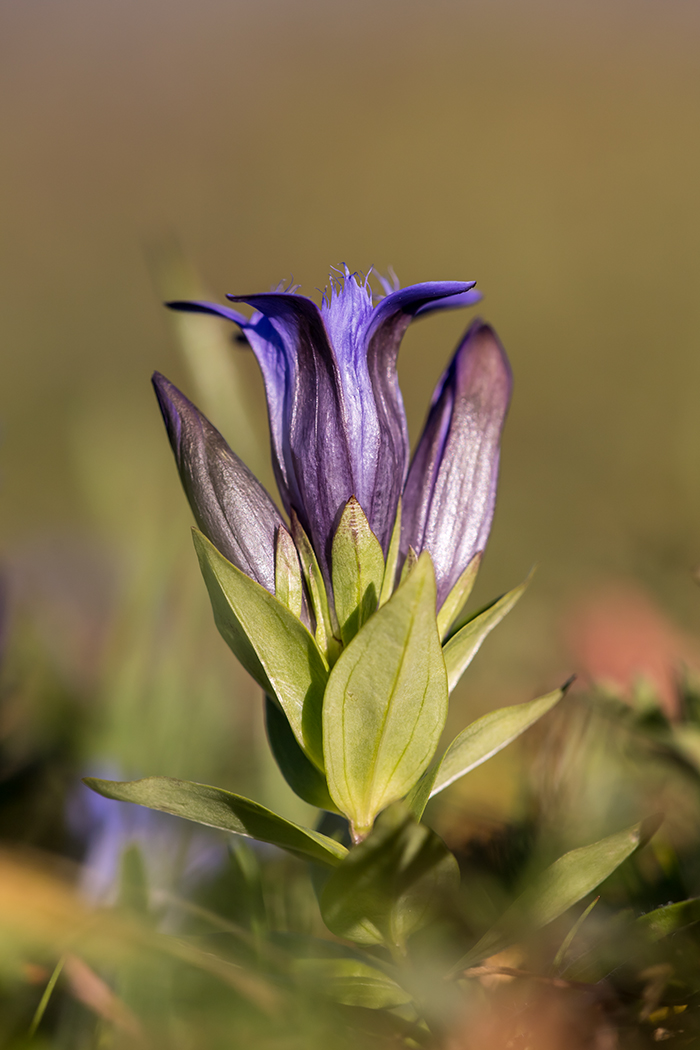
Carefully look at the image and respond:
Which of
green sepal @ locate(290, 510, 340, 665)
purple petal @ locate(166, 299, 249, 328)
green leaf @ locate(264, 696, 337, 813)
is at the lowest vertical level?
green leaf @ locate(264, 696, 337, 813)

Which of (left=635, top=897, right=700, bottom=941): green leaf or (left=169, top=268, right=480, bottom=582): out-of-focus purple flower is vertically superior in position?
(left=169, top=268, right=480, bottom=582): out-of-focus purple flower

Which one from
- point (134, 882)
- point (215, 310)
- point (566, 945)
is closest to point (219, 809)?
point (134, 882)

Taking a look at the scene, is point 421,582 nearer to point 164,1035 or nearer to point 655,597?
point 164,1035

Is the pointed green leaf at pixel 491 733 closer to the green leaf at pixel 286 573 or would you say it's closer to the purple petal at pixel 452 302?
the green leaf at pixel 286 573

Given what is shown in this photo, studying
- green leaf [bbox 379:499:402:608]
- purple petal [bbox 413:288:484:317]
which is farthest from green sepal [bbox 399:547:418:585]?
purple petal [bbox 413:288:484:317]

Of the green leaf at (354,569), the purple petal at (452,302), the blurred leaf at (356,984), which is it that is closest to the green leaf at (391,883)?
the blurred leaf at (356,984)

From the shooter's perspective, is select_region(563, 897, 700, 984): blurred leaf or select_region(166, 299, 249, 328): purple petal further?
select_region(166, 299, 249, 328): purple petal

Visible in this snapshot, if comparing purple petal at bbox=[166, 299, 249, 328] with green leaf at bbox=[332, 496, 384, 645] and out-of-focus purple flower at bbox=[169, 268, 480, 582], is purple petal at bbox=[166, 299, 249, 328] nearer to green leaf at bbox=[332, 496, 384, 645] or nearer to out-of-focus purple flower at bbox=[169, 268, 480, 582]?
A: out-of-focus purple flower at bbox=[169, 268, 480, 582]

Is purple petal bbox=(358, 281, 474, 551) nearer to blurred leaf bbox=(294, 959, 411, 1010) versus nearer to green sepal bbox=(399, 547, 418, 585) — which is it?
green sepal bbox=(399, 547, 418, 585)
